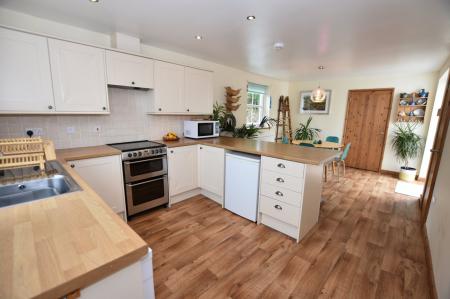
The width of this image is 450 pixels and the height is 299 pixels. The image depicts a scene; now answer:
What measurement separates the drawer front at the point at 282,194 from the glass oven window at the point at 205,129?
55.8 inches

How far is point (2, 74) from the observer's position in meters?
1.83

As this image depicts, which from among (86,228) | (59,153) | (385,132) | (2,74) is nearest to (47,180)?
(86,228)

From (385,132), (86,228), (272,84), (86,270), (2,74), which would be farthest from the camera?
(272,84)

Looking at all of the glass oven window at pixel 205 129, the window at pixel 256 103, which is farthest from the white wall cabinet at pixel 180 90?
the window at pixel 256 103

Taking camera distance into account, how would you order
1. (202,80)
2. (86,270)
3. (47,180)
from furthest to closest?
1. (202,80)
2. (47,180)
3. (86,270)

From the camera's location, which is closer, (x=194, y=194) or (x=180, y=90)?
(x=180, y=90)

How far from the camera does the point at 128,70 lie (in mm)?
2562

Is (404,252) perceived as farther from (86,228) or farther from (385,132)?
(385,132)

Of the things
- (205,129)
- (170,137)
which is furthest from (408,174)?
(170,137)

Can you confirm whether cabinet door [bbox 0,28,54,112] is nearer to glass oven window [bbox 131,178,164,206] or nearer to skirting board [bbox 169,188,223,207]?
glass oven window [bbox 131,178,164,206]

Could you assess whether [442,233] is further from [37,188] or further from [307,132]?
[307,132]

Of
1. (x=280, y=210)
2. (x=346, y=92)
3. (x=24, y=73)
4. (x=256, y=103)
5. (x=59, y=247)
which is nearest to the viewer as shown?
(x=59, y=247)

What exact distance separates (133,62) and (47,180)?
179 centimetres

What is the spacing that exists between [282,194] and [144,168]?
1.73 metres
